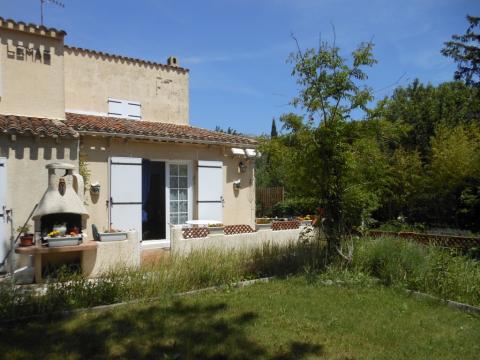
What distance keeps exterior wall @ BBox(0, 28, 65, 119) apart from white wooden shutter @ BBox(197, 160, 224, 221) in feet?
12.7

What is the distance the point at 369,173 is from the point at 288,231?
166 inches

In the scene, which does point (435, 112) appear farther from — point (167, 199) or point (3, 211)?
point (3, 211)

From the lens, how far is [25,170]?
27.5ft

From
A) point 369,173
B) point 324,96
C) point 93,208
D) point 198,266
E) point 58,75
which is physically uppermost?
point 58,75

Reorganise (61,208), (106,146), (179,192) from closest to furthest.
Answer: (61,208) → (106,146) → (179,192)

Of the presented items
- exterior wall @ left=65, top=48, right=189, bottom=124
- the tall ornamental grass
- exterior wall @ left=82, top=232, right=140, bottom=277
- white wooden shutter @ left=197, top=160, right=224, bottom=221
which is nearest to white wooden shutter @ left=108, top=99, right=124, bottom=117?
exterior wall @ left=65, top=48, right=189, bottom=124

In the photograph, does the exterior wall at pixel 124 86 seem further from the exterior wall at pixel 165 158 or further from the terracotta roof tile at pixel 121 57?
the exterior wall at pixel 165 158

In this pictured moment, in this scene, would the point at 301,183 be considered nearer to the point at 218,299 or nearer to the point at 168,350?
the point at 218,299

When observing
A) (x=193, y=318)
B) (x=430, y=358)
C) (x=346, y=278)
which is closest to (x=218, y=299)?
(x=193, y=318)

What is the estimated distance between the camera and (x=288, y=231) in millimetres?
11625

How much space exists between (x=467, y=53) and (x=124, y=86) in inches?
587

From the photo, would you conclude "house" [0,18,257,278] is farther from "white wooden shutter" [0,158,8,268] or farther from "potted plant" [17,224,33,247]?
"potted plant" [17,224,33,247]

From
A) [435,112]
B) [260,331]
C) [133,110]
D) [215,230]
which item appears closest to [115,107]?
[133,110]

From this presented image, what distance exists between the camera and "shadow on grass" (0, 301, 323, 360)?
4164 millimetres
